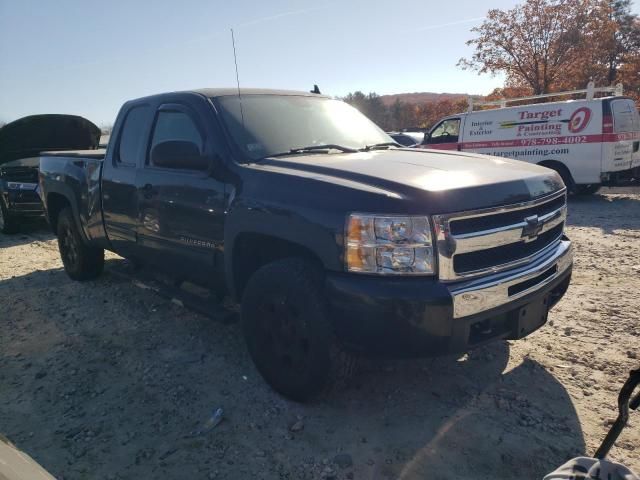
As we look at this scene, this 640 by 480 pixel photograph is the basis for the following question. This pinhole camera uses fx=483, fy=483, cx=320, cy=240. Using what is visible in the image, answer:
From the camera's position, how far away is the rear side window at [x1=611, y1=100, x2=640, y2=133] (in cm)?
949

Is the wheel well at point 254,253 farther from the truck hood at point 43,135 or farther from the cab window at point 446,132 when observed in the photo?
the cab window at point 446,132

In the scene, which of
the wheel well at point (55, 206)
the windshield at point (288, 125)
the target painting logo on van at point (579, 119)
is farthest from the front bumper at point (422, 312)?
the target painting logo on van at point (579, 119)

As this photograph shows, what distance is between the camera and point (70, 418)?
2984 mm

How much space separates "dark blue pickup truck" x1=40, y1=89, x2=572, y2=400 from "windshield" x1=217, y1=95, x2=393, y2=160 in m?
0.01

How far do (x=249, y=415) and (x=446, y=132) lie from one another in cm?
1086

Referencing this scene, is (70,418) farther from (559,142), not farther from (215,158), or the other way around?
(559,142)

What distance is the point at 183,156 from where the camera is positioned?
10.7 ft

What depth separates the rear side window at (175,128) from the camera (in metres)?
3.54

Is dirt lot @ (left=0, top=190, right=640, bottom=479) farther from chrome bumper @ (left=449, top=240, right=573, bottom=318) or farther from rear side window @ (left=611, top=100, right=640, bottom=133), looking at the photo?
rear side window @ (left=611, top=100, right=640, bottom=133)

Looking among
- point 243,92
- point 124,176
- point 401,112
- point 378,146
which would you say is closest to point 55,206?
point 124,176

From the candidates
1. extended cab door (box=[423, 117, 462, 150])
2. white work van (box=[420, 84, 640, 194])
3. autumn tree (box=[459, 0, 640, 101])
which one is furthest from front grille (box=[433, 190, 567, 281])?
autumn tree (box=[459, 0, 640, 101])

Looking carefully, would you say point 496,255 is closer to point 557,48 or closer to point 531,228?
point 531,228

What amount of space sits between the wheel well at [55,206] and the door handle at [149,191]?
2.21 m

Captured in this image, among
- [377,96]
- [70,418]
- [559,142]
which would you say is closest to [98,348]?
[70,418]
